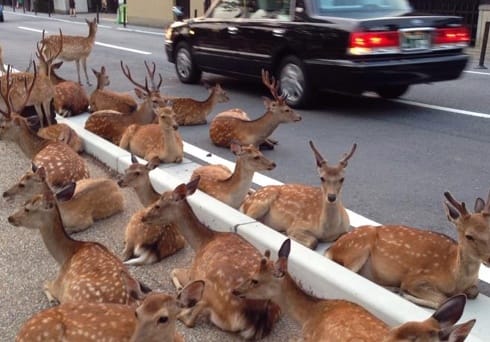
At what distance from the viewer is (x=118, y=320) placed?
3.34 m

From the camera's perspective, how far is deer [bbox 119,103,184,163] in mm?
7230

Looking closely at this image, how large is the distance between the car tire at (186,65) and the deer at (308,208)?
7.64 metres

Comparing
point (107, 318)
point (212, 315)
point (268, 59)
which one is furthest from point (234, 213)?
point (268, 59)

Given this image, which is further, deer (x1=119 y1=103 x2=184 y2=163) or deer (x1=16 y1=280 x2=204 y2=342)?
deer (x1=119 y1=103 x2=184 y2=163)

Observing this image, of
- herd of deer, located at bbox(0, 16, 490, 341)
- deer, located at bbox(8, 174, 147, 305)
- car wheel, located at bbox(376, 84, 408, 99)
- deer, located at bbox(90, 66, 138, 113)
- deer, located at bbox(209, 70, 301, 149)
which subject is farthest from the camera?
car wheel, located at bbox(376, 84, 408, 99)

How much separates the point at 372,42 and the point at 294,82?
1.48 m

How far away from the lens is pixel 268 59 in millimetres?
10578

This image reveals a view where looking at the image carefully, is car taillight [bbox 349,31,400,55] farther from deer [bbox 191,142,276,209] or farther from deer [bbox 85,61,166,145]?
deer [bbox 191,142,276,209]

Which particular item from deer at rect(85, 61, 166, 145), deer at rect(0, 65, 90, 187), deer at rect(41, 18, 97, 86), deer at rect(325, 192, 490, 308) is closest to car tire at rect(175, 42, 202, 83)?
deer at rect(41, 18, 97, 86)

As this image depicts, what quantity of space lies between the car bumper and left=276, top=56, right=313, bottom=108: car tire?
8.1 inches

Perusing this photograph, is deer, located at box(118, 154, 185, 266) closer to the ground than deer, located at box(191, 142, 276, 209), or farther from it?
closer to the ground

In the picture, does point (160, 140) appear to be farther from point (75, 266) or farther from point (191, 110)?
point (75, 266)

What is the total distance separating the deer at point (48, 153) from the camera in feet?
19.8

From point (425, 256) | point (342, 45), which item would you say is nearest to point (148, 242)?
point (425, 256)
